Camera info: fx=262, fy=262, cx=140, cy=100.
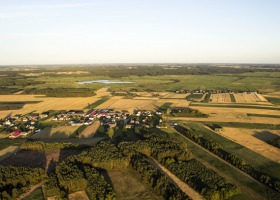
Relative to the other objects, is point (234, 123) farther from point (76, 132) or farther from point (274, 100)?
point (274, 100)

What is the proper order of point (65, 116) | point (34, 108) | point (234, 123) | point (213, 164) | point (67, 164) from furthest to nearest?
1. point (34, 108)
2. point (65, 116)
3. point (234, 123)
4. point (213, 164)
5. point (67, 164)

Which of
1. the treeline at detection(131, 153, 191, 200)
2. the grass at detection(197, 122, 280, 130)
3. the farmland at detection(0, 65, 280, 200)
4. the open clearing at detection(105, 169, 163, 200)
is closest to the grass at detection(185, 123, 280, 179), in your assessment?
the farmland at detection(0, 65, 280, 200)

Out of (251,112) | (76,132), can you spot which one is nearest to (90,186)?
(76,132)

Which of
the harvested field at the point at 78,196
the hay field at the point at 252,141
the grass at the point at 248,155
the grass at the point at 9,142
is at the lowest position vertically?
the harvested field at the point at 78,196

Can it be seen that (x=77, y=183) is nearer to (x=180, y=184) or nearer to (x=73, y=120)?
(x=180, y=184)

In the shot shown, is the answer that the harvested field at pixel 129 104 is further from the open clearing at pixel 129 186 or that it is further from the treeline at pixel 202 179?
the open clearing at pixel 129 186

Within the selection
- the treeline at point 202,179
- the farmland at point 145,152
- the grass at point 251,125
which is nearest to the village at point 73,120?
the farmland at point 145,152
